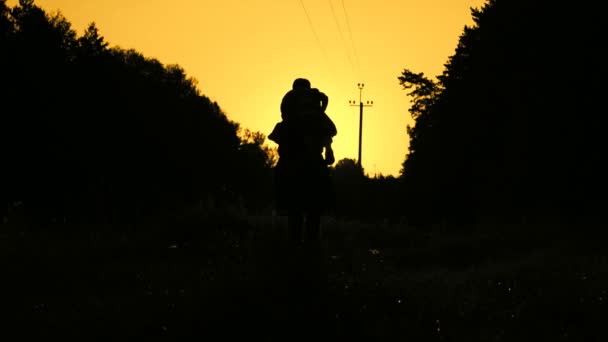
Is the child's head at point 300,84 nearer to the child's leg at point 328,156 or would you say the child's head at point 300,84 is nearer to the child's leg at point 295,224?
the child's leg at point 328,156

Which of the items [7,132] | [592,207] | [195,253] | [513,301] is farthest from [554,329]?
[7,132]

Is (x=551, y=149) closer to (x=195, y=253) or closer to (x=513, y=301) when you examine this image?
(x=195, y=253)

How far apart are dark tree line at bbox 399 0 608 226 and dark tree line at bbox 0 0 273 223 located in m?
14.2

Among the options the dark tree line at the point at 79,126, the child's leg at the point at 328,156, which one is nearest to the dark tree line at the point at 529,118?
the dark tree line at the point at 79,126

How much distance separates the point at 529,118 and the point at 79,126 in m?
39.0

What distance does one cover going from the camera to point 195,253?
1423 centimetres

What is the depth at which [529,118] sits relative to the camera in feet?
104

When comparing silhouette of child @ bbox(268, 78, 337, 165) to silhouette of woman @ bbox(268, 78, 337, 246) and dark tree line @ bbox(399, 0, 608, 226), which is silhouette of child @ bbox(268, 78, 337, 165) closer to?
silhouette of woman @ bbox(268, 78, 337, 246)

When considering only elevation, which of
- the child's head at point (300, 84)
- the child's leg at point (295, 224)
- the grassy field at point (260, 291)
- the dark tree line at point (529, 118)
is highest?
the dark tree line at point (529, 118)

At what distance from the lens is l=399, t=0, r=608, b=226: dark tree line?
1141 inches

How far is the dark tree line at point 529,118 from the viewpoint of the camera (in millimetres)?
28984

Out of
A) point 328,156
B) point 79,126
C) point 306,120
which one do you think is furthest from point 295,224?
point 79,126

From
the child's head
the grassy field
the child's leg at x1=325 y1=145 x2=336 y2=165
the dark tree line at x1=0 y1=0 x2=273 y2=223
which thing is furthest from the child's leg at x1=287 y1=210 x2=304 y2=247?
the dark tree line at x1=0 y1=0 x2=273 y2=223

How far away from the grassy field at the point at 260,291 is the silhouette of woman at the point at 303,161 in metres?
0.61
